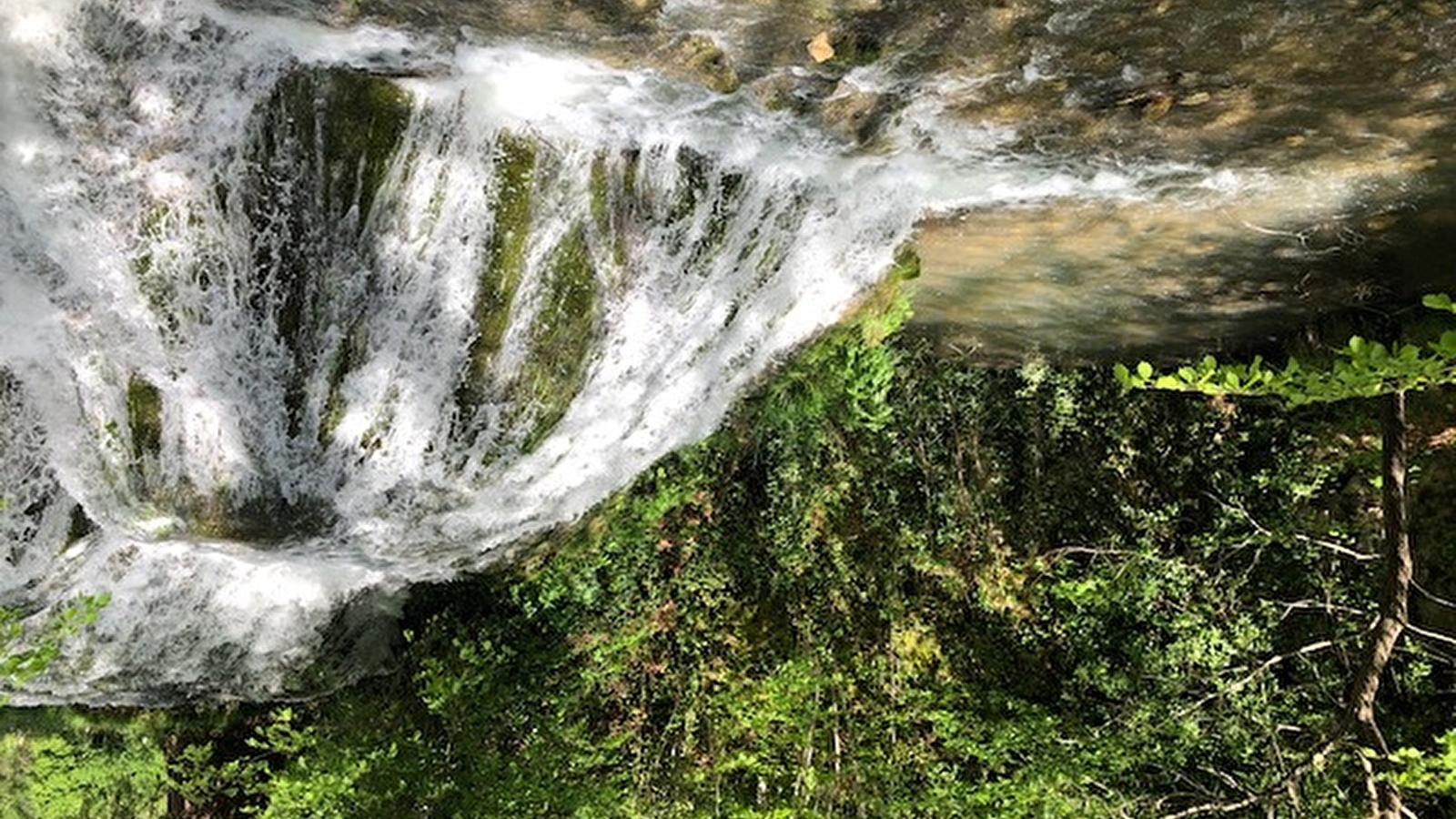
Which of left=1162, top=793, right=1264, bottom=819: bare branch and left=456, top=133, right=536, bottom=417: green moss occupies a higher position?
left=456, top=133, right=536, bottom=417: green moss

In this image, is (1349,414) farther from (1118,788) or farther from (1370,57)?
(1370,57)

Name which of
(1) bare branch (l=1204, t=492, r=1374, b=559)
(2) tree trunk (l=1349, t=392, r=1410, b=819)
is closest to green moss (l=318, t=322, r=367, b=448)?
(1) bare branch (l=1204, t=492, r=1374, b=559)

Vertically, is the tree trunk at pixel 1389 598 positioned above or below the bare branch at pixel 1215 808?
above

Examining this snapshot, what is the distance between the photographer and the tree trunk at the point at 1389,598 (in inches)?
168

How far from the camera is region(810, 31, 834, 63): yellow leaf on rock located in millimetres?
3102

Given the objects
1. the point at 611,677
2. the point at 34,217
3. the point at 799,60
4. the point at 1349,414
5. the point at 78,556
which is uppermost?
the point at 799,60

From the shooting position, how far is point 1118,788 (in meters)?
5.14

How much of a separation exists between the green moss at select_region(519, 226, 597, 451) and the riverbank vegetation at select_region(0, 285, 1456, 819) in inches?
53.1

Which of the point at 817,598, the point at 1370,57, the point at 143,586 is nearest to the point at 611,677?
the point at 817,598

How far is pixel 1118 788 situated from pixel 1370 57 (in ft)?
11.4

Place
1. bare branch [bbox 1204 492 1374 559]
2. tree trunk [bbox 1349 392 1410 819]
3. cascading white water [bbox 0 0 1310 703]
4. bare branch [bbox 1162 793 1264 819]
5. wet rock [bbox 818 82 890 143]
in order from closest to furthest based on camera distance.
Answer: cascading white water [bbox 0 0 1310 703]
wet rock [bbox 818 82 890 143]
tree trunk [bbox 1349 392 1410 819]
bare branch [bbox 1162 793 1264 819]
bare branch [bbox 1204 492 1374 559]

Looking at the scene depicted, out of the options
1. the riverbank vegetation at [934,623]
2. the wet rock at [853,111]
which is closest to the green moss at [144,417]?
the riverbank vegetation at [934,623]

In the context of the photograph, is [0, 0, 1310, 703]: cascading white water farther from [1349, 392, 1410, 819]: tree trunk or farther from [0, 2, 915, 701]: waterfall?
[1349, 392, 1410, 819]: tree trunk

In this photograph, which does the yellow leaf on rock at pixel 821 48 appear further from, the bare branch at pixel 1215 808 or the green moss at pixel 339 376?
the bare branch at pixel 1215 808
